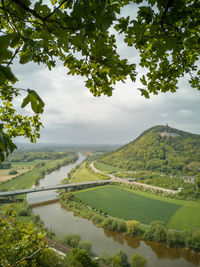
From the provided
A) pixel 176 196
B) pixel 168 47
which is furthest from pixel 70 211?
pixel 168 47

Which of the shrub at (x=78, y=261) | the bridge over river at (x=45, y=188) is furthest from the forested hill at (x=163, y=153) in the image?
the shrub at (x=78, y=261)

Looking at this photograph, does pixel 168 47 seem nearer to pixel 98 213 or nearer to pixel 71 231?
pixel 71 231

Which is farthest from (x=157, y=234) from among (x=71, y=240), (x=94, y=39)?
(x=94, y=39)

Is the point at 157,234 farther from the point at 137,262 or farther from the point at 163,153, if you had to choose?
the point at 163,153

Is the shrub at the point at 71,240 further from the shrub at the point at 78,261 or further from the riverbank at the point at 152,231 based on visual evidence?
the shrub at the point at 78,261

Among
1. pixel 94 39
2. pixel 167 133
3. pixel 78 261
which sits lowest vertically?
pixel 78 261

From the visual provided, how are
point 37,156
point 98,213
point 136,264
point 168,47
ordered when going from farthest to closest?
1. point 37,156
2. point 98,213
3. point 136,264
4. point 168,47
